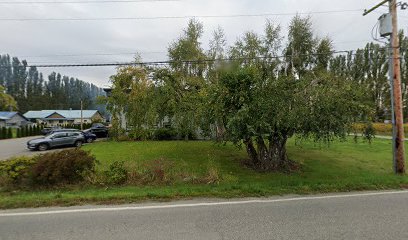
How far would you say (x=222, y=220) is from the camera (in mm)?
5199

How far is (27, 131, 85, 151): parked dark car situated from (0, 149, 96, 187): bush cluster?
1436cm

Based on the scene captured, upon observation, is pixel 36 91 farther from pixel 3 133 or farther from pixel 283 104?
pixel 283 104

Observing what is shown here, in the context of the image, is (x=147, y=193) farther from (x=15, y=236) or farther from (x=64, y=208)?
(x=15, y=236)

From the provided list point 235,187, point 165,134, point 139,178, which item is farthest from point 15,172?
point 165,134

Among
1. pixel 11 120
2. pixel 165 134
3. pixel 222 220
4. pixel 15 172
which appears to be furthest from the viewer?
pixel 11 120

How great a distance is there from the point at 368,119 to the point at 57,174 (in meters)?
10.7

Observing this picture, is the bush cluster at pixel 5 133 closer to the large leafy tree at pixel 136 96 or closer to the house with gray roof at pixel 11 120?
the house with gray roof at pixel 11 120

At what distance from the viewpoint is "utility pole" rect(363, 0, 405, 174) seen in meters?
9.77

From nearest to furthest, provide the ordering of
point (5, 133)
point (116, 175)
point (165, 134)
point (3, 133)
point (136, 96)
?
1. point (116, 175)
2. point (136, 96)
3. point (165, 134)
4. point (3, 133)
5. point (5, 133)

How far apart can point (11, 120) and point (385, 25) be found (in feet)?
225

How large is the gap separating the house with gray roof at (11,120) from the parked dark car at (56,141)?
4151 centimetres

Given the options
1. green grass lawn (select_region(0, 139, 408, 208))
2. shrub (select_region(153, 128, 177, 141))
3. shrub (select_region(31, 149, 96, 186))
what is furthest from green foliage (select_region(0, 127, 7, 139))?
green grass lawn (select_region(0, 139, 408, 208))

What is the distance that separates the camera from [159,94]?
43.7 feet

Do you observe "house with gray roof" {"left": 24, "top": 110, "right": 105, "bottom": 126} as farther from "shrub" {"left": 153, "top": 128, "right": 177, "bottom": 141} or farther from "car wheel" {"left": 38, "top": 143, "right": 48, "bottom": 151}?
"car wheel" {"left": 38, "top": 143, "right": 48, "bottom": 151}
